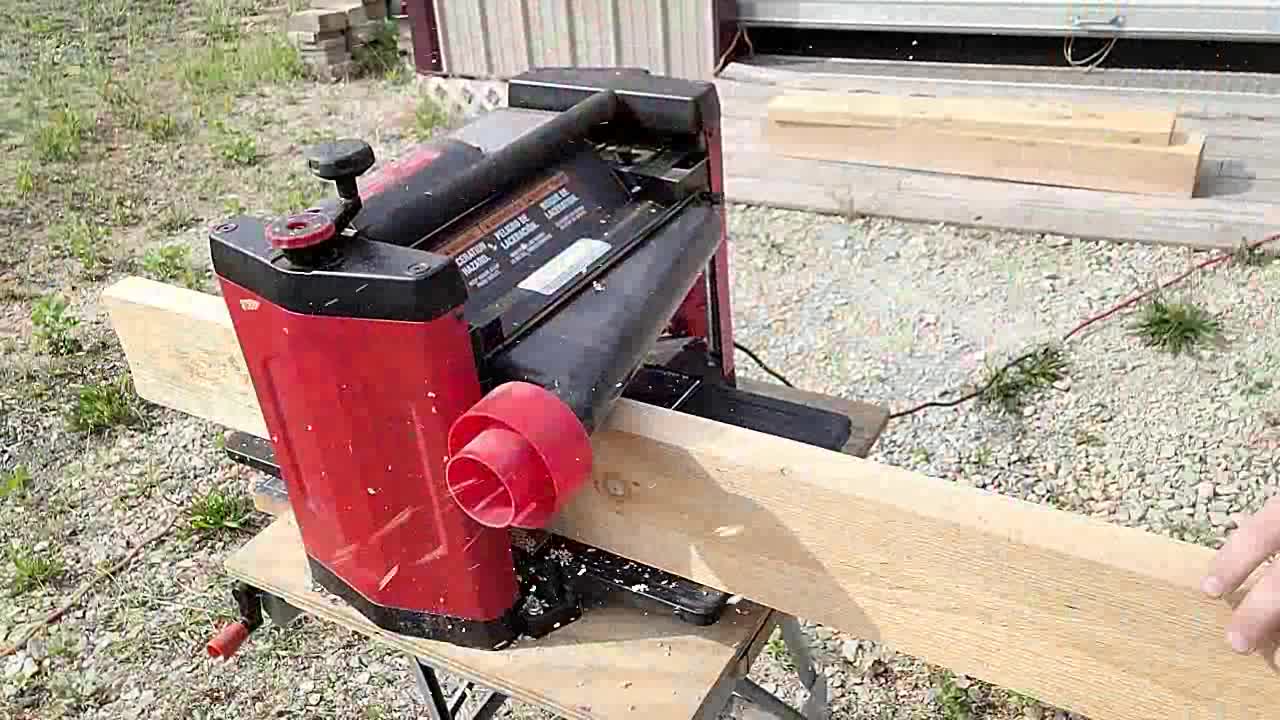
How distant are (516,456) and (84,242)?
4.39 m

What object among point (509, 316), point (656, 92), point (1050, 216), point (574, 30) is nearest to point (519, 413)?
point (509, 316)

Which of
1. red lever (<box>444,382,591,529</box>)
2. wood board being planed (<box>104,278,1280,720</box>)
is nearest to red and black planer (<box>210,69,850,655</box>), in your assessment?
red lever (<box>444,382,591,529</box>)

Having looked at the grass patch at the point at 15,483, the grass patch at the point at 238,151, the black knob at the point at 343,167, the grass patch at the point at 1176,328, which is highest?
the black knob at the point at 343,167

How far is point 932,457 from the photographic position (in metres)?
3.07

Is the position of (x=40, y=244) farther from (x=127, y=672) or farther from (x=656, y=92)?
(x=656, y=92)

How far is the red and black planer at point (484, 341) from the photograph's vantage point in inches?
44.3

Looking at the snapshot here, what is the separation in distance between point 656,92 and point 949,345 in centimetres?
218

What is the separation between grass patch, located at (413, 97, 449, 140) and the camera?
223 inches

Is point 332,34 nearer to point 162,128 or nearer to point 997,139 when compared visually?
point 162,128

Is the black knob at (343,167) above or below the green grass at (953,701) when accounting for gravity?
above

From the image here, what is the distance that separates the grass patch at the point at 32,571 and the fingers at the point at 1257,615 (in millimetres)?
3004

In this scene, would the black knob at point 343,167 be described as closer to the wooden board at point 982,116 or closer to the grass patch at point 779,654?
the grass patch at point 779,654

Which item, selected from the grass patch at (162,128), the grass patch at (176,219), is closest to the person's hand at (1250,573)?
the grass patch at (176,219)

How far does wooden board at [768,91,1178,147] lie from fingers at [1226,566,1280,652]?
3.46 meters
